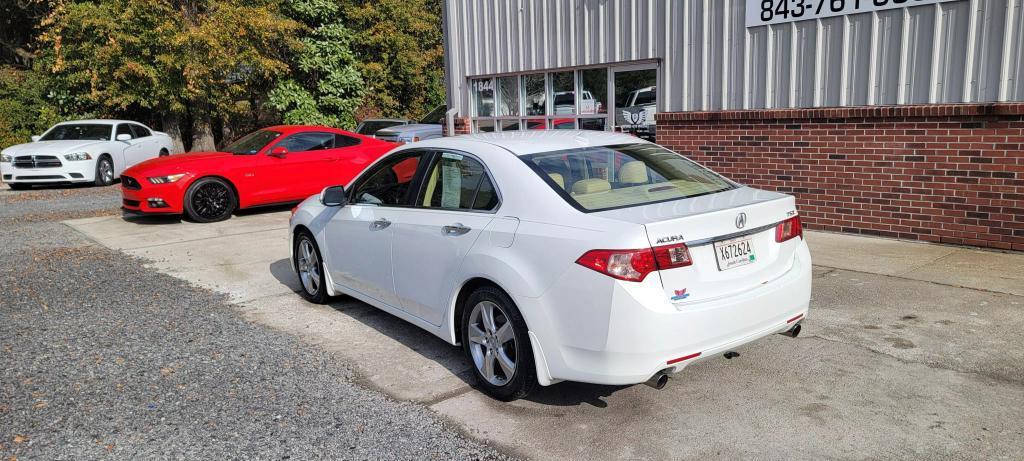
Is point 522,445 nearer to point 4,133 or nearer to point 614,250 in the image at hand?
point 614,250

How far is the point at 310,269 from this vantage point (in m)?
6.69

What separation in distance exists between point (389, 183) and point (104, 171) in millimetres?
15004

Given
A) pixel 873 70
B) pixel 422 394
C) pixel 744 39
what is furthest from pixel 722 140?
pixel 422 394

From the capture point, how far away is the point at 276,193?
488 inches

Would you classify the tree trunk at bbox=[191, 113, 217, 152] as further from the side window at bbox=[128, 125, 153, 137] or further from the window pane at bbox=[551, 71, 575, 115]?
the window pane at bbox=[551, 71, 575, 115]

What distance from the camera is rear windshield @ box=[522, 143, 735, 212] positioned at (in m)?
4.25

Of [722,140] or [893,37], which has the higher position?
[893,37]

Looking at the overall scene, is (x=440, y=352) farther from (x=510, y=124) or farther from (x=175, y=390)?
(x=510, y=124)

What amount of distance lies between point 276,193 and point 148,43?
421 inches

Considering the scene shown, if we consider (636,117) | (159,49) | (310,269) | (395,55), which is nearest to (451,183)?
(310,269)

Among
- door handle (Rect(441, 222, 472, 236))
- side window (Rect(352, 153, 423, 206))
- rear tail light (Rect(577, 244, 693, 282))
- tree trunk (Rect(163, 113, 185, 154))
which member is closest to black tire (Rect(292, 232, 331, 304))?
side window (Rect(352, 153, 423, 206))

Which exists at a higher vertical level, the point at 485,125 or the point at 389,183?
the point at 485,125

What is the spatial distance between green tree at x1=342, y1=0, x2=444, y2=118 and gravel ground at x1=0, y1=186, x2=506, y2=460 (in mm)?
21226

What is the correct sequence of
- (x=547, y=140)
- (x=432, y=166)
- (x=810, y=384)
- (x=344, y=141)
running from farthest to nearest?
(x=344, y=141)
(x=432, y=166)
(x=547, y=140)
(x=810, y=384)
